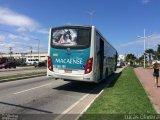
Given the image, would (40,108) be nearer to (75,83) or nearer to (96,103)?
(96,103)

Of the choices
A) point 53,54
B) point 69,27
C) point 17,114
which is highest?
point 69,27

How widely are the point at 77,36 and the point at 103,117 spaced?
869cm

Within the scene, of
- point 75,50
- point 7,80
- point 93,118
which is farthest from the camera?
point 7,80

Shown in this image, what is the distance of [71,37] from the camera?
57.0 feet

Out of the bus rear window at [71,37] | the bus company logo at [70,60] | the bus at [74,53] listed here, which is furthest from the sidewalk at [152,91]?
the bus rear window at [71,37]

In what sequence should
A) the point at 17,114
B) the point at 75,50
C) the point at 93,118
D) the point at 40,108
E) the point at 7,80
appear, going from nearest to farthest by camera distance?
the point at 93,118
the point at 17,114
the point at 40,108
the point at 75,50
the point at 7,80

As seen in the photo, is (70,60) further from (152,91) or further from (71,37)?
(152,91)

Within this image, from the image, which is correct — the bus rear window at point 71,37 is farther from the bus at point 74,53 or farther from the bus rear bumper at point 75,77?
the bus rear bumper at point 75,77

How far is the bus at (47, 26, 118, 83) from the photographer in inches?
663

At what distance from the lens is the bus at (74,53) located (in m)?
16.8

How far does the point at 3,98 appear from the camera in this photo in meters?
13.0

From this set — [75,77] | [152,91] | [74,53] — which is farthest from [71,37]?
[152,91]

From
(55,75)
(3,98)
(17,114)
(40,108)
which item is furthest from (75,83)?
(17,114)

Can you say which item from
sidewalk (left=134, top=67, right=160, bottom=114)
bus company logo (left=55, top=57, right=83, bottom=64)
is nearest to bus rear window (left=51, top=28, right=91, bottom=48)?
bus company logo (left=55, top=57, right=83, bottom=64)
